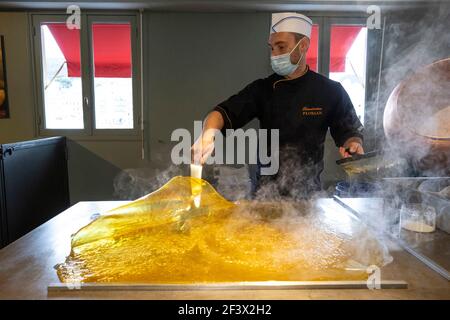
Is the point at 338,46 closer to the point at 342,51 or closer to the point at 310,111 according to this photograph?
the point at 342,51

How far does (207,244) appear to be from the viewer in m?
1.13

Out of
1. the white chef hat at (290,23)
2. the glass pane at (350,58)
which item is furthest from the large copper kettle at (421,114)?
A: the glass pane at (350,58)

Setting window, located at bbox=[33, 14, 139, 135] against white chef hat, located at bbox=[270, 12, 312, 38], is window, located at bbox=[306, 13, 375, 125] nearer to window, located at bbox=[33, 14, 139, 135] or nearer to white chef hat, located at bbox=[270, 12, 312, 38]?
white chef hat, located at bbox=[270, 12, 312, 38]

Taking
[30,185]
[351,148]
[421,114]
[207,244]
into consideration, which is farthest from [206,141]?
[30,185]

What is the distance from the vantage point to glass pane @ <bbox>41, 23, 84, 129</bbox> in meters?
4.05

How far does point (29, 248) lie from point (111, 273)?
0.39 m

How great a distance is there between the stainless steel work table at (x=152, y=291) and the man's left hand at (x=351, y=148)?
2.20ft

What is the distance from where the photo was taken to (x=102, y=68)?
13.4ft

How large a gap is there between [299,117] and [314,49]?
90.1 inches

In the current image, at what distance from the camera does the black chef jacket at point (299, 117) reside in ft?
6.89

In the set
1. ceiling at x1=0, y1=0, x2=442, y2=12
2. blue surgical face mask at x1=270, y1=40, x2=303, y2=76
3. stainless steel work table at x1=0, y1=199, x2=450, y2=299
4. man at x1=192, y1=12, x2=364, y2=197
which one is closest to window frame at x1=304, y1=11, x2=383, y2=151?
ceiling at x1=0, y1=0, x2=442, y2=12

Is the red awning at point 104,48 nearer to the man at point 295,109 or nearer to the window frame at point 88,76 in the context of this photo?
the window frame at point 88,76

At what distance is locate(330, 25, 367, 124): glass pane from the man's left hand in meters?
2.48
